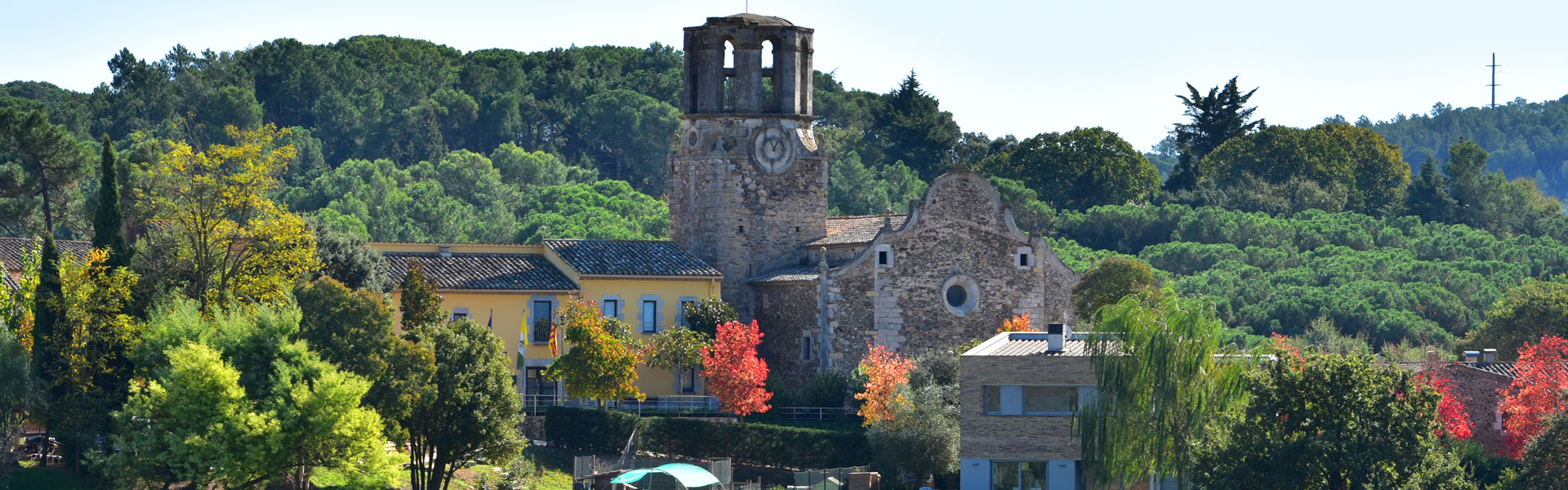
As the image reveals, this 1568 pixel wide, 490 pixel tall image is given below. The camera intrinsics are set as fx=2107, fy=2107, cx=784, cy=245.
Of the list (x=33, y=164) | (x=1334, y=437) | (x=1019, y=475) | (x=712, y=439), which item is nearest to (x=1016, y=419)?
(x=1019, y=475)

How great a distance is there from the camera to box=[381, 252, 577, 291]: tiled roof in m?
61.9

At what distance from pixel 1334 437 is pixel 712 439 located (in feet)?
63.9

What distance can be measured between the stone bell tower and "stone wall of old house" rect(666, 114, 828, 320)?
0.03 metres

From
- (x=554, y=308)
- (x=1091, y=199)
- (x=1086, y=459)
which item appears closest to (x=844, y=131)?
(x=1091, y=199)

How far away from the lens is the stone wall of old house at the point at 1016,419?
48.0 m

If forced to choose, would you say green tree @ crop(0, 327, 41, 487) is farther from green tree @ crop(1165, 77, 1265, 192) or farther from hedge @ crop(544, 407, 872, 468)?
green tree @ crop(1165, 77, 1265, 192)

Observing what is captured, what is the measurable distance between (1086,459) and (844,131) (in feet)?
239

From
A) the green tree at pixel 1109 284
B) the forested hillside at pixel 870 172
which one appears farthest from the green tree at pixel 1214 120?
the green tree at pixel 1109 284

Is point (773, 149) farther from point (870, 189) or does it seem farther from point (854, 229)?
point (870, 189)

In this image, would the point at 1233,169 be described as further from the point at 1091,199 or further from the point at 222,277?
the point at 222,277

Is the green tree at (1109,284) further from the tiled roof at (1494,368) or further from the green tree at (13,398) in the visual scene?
the green tree at (13,398)

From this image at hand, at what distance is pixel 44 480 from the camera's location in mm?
46719

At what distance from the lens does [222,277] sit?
5231 cm

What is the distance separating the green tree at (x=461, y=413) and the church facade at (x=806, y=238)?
1437 centimetres
